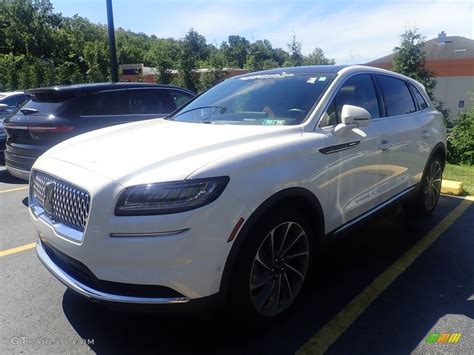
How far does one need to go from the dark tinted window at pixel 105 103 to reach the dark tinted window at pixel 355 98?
3.90m

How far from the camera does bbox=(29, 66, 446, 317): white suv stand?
2309 mm

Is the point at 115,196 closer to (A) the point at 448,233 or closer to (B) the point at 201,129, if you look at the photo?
(B) the point at 201,129

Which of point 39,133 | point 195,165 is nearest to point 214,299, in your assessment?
point 195,165

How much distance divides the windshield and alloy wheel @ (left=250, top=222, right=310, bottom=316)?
0.89 metres

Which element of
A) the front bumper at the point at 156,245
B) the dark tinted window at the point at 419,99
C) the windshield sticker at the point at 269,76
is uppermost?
the windshield sticker at the point at 269,76

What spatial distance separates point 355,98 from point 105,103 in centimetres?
400

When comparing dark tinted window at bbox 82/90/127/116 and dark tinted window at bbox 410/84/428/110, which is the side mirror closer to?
dark tinted window at bbox 410/84/428/110

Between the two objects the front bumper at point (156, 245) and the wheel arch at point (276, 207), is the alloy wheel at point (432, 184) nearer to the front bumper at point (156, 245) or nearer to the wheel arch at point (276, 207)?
the wheel arch at point (276, 207)

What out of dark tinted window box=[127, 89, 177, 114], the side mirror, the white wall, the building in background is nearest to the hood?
the side mirror

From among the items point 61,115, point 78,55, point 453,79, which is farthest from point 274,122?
point 78,55

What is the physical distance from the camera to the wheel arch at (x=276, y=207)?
8.09 ft

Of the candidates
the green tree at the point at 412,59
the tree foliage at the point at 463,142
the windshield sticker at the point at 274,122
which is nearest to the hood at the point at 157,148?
the windshield sticker at the point at 274,122

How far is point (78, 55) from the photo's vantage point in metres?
63.4

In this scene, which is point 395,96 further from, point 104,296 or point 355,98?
point 104,296
